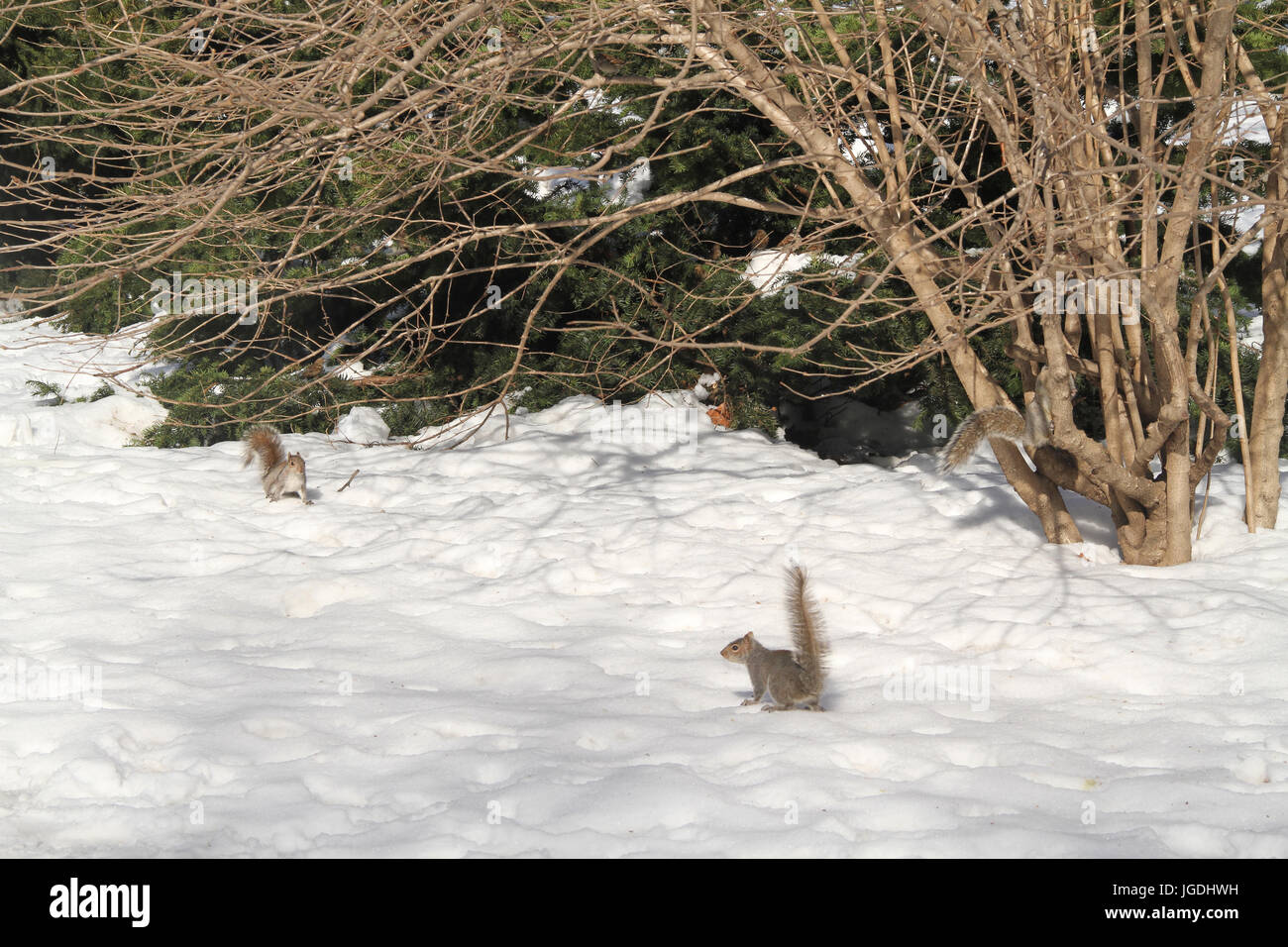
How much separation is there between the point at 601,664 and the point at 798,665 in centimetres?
88

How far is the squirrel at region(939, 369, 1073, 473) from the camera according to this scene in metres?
4.76

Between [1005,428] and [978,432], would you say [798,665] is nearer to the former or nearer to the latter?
[978,432]

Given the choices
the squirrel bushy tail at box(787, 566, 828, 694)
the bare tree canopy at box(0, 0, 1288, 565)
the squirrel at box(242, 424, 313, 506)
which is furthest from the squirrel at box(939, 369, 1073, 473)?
the squirrel at box(242, 424, 313, 506)

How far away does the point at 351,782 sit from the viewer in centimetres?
312

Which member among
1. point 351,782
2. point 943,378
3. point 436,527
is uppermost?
point 943,378

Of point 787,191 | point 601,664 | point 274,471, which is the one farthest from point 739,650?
point 787,191

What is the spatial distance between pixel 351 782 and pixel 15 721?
1.20 metres

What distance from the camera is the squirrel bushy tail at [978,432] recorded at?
15.6 feet

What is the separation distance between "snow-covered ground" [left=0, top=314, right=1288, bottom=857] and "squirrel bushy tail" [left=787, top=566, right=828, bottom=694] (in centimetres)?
15

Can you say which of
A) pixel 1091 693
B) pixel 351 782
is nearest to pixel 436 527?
pixel 351 782

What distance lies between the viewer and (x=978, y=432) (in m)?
4.80

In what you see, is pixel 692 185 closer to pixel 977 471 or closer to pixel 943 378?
pixel 943 378

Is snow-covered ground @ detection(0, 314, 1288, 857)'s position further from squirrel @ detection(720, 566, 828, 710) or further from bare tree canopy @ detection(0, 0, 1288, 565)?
bare tree canopy @ detection(0, 0, 1288, 565)

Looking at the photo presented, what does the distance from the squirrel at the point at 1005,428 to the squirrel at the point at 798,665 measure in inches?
54.2
